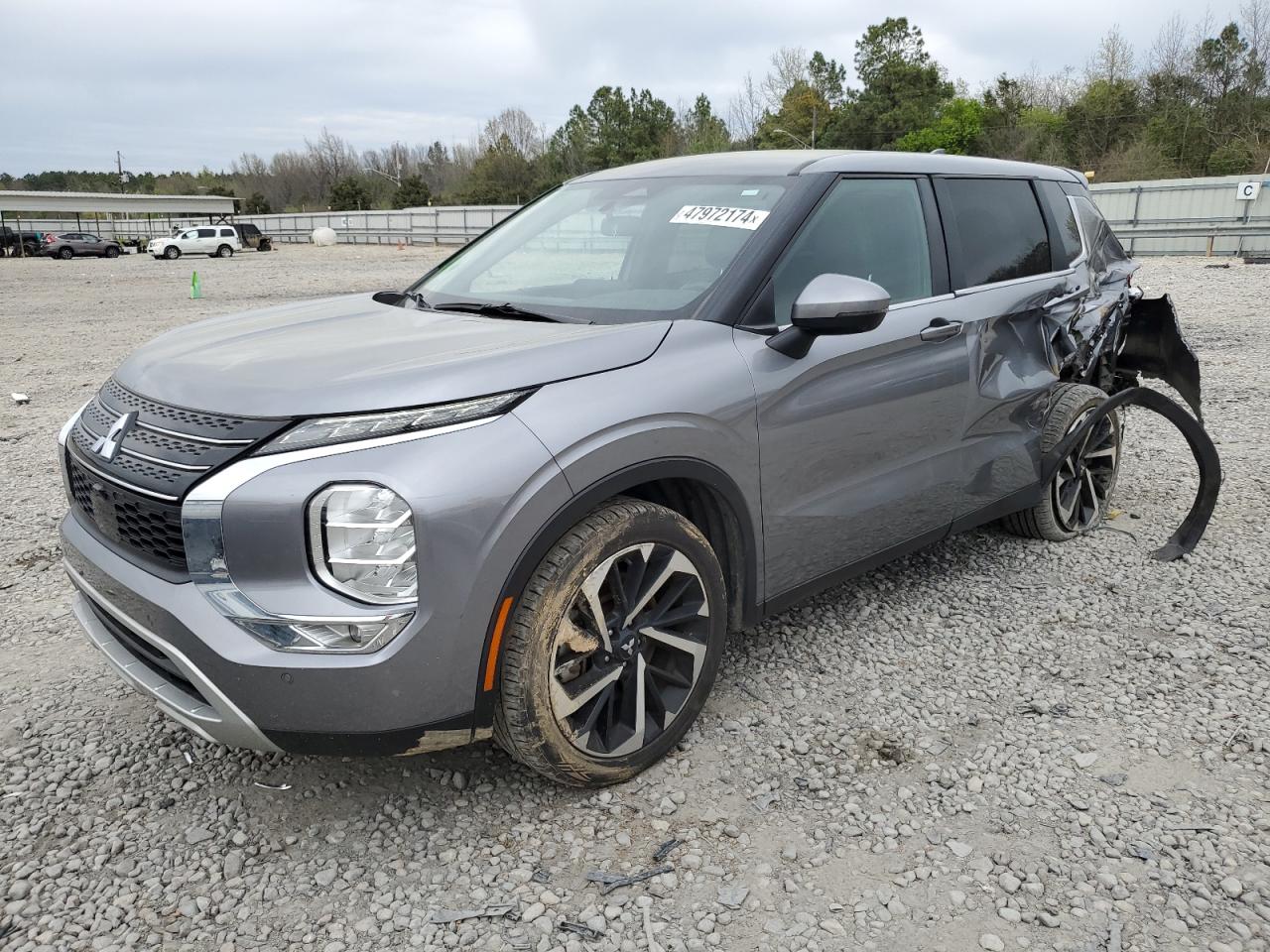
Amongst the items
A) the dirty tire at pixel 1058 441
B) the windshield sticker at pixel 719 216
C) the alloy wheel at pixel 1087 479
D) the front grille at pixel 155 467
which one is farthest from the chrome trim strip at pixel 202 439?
the alloy wheel at pixel 1087 479

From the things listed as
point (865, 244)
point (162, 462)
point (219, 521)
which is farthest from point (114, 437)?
point (865, 244)

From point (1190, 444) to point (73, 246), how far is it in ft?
169

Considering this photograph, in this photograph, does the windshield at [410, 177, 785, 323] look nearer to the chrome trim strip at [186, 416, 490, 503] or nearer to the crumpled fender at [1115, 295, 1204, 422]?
the chrome trim strip at [186, 416, 490, 503]

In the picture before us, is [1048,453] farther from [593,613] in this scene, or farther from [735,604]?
[593,613]

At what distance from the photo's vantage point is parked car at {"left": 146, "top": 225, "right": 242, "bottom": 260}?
44769mm

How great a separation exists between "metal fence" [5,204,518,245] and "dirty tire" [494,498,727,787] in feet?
144

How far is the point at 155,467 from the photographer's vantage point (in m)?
2.47

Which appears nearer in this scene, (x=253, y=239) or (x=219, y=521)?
(x=219, y=521)

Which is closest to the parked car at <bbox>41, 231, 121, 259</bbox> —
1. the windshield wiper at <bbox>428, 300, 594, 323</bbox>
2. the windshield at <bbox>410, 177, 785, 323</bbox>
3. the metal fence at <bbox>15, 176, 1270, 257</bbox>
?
Result: the metal fence at <bbox>15, 176, 1270, 257</bbox>

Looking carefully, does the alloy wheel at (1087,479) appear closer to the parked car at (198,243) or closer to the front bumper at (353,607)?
the front bumper at (353,607)

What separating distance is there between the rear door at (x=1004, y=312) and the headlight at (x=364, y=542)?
2.53m

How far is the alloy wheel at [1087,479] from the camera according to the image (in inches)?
188

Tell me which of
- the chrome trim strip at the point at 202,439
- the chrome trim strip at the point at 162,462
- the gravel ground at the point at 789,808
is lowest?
the gravel ground at the point at 789,808

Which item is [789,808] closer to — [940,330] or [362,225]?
[940,330]
